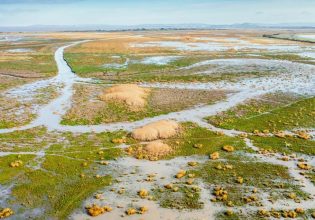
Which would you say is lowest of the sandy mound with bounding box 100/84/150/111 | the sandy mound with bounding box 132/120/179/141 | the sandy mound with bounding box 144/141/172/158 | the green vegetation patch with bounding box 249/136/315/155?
the green vegetation patch with bounding box 249/136/315/155

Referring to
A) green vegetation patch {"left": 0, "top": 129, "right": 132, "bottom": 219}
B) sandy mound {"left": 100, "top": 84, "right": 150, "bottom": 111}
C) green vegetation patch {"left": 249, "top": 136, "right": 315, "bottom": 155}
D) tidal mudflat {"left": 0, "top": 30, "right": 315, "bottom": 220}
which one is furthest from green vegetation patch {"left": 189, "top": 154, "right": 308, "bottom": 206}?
sandy mound {"left": 100, "top": 84, "right": 150, "bottom": 111}

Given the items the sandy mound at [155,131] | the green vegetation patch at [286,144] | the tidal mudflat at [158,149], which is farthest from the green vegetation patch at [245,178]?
the sandy mound at [155,131]

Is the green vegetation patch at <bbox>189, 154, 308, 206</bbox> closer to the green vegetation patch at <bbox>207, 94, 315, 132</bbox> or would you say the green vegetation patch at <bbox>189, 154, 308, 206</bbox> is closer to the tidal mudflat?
the tidal mudflat

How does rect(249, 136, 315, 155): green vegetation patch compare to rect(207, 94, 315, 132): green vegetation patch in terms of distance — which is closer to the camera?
rect(249, 136, 315, 155): green vegetation patch

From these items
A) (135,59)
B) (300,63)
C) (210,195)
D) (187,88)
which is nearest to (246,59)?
(300,63)

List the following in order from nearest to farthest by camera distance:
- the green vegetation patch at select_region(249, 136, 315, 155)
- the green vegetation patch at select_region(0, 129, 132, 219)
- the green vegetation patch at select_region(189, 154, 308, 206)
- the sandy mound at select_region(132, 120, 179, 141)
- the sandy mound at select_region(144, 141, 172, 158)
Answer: the green vegetation patch at select_region(0, 129, 132, 219)
the green vegetation patch at select_region(189, 154, 308, 206)
the sandy mound at select_region(144, 141, 172, 158)
the green vegetation patch at select_region(249, 136, 315, 155)
the sandy mound at select_region(132, 120, 179, 141)

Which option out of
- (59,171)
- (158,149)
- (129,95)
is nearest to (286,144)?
(158,149)

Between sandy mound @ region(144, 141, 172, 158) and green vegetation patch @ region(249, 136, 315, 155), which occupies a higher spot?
sandy mound @ region(144, 141, 172, 158)
